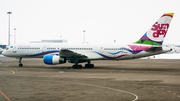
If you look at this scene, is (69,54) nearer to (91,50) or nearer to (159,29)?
(91,50)

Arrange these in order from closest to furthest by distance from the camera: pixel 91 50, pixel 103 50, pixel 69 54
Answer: pixel 69 54 → pixel 103 50 → pixel 91 50

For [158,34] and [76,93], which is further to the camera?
[158,34]

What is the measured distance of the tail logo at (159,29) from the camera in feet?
98.5

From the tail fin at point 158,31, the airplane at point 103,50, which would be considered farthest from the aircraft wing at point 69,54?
the tail fin at point 158,31

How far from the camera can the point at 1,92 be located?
42.7 ft

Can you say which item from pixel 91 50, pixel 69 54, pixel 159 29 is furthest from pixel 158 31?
pixel 69 54

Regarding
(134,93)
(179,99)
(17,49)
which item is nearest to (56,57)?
(17,49)

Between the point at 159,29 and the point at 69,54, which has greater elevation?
the point at 159,29

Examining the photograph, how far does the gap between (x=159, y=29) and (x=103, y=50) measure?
27.5 ft

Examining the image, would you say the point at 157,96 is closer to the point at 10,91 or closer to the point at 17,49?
the point at 10,91

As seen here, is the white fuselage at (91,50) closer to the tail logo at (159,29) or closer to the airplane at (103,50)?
the airplane at (103,50)

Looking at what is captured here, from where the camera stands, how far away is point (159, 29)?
99.7 feet

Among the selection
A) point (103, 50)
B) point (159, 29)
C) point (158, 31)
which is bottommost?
point (103, 50)

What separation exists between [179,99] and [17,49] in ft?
96.9
